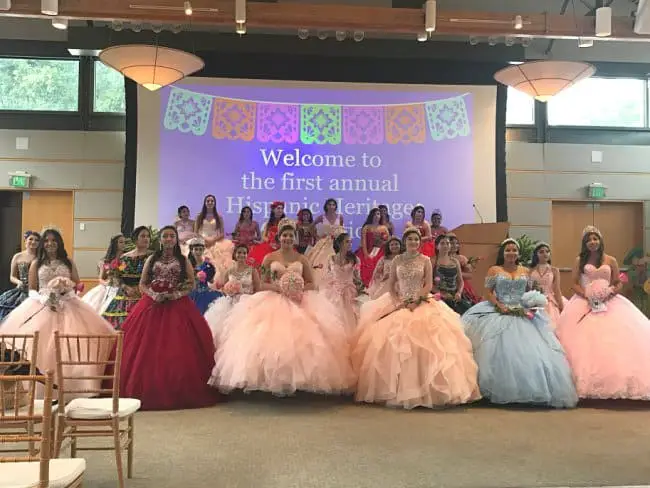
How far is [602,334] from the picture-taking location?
610 centimetres

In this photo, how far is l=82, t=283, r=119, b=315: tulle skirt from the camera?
7.40m

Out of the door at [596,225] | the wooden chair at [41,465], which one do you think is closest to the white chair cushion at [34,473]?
the wooden chair at [41,465]

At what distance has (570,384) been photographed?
19.0ft

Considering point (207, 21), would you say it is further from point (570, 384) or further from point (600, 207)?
point (600, 207)

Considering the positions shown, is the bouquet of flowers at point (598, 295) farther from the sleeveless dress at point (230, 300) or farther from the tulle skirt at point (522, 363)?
the sleeveless dress at point (230, 300)

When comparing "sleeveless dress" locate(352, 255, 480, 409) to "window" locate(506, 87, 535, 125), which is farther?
"window" locate(506, 87, 535, 125)

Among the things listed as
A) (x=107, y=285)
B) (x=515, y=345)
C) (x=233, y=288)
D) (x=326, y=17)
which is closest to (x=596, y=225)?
(x=326, y=17)

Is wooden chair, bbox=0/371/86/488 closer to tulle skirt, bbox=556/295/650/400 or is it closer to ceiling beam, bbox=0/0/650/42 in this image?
tulle skirt, bbox=556/295/650/400

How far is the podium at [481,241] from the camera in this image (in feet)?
30.6

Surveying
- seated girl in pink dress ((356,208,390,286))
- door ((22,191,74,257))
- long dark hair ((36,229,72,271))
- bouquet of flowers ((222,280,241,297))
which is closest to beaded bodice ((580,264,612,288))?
seated girl in pink dress ((356,208,390,286))

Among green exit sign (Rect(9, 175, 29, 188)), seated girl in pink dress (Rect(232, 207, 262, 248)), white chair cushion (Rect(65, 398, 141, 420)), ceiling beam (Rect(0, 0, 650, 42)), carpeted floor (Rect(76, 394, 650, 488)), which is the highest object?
ceiling beam (Rect(0, 0, 650, 42))

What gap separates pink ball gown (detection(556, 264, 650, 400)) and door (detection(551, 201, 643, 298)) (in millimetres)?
5378

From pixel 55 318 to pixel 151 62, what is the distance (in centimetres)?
315

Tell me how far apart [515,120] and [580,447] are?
27.6 feet
